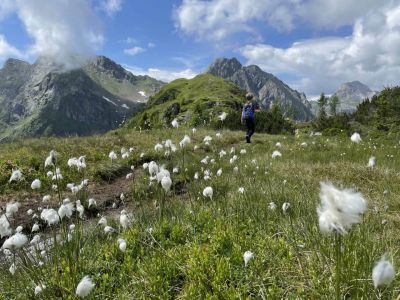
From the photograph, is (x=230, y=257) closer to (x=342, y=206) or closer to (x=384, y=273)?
(x=384, y=273)

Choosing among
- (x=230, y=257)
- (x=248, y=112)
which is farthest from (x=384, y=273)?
(x=248, y=112)

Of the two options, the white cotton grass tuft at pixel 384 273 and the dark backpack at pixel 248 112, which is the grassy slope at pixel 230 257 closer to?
the white cotton grass tuft at pixel 384 273

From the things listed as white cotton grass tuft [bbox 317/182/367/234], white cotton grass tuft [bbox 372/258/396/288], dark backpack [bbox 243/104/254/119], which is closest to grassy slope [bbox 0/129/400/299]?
white cotton grass tuft [bbox 372/258/396/288]

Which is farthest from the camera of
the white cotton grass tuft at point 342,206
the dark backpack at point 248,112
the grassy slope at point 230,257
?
the dark backpack at point 248,112

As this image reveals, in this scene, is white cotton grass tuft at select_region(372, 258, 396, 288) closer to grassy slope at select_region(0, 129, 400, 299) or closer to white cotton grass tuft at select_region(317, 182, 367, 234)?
white cotton grass tuft at select_region(317, 182, 367, 234)

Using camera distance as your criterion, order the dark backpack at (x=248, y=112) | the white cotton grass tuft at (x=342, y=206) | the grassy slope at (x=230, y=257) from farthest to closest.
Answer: the dark backpack at (x=248, y=112), the grassy slope at (x=230, y=257), the white cotton grass tuft at (x=342, y=206)

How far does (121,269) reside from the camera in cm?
457

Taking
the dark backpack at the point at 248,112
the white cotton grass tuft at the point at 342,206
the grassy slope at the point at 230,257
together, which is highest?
the dark backpack at the point at 248,112

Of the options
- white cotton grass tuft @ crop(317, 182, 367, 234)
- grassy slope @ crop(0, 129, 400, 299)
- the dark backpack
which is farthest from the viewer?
the dark backpack

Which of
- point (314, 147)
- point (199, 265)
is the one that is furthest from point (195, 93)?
point (199, 265)

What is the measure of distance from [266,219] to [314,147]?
11002 millimetres

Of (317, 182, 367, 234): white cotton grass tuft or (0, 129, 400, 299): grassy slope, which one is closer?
(317, 182, 367, 234): white cotton grass tuft

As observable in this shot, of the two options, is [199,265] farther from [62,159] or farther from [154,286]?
[62,159]

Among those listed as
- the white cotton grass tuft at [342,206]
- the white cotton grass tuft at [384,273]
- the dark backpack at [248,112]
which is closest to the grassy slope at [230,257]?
the white cotton grass tuft at [384,273]
